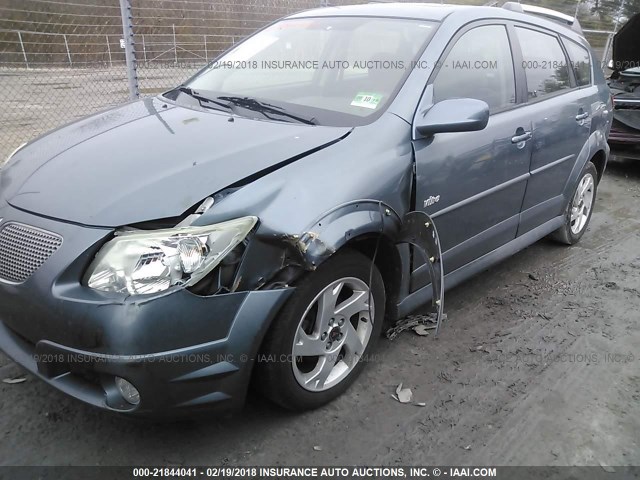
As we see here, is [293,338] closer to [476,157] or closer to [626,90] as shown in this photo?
[476,157]

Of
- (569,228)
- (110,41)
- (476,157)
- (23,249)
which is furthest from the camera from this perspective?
(110,41)

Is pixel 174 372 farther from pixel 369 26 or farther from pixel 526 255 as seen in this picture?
pixel 526 255

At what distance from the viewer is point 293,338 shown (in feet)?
7.18

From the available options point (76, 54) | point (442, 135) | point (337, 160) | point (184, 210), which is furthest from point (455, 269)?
point (76, 54)

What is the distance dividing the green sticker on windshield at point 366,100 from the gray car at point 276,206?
0.04ft

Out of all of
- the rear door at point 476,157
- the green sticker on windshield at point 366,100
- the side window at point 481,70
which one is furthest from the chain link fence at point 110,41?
the green sticker on windshield at point 366,100

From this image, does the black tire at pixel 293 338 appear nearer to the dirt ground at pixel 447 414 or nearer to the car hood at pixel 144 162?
the dirt ground at pixel 447 414

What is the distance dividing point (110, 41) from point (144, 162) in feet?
24.4

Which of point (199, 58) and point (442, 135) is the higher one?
point (442, 135)

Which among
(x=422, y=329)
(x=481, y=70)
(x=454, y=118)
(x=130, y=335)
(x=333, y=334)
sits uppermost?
(x=481, y=70)

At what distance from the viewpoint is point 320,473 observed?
218cm

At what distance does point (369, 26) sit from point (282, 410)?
223cm

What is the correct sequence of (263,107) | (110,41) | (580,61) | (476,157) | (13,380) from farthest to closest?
(110,41) → (580,61) → (476,157) → (263,107) → (13,380)

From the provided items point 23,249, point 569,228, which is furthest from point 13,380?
point 569,228
